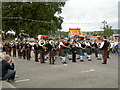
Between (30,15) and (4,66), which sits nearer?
(4,66)

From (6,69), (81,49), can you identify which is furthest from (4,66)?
(81,49)

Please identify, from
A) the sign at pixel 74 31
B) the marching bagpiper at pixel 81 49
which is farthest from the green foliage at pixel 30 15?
the marching bagpiper at pixel 81 49

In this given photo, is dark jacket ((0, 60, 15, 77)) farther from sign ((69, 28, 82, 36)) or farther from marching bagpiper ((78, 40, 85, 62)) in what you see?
sign ((69, 28, 82, 36))

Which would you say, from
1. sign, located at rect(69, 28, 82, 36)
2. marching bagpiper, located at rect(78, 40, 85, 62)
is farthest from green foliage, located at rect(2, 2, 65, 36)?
marching bagpiper, located at rect(78, 40, 85, 62)

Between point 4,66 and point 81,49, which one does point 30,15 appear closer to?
point 81,49

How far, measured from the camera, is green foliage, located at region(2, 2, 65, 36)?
36.1 m

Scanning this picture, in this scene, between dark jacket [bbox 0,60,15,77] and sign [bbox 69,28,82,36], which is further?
sign [bbox 69,28,82,36]

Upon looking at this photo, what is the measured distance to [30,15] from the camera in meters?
36.7

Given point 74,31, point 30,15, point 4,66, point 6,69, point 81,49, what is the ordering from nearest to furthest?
1. point 4,66
2. point 6,69
3. point 81,49
4. point 74,31
5. point 30,15

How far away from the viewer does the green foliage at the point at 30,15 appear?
3606cm

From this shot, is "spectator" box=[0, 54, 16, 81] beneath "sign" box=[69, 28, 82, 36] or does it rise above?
beneath

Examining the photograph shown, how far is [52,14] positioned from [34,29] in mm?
4391

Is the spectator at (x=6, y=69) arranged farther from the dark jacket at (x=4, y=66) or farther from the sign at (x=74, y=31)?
the sign at (x=74, y=31)

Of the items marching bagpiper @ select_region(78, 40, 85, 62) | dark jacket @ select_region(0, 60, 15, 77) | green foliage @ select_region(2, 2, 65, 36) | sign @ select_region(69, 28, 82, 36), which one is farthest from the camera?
green foliage @ select_region(2, 2, 65, 36)
